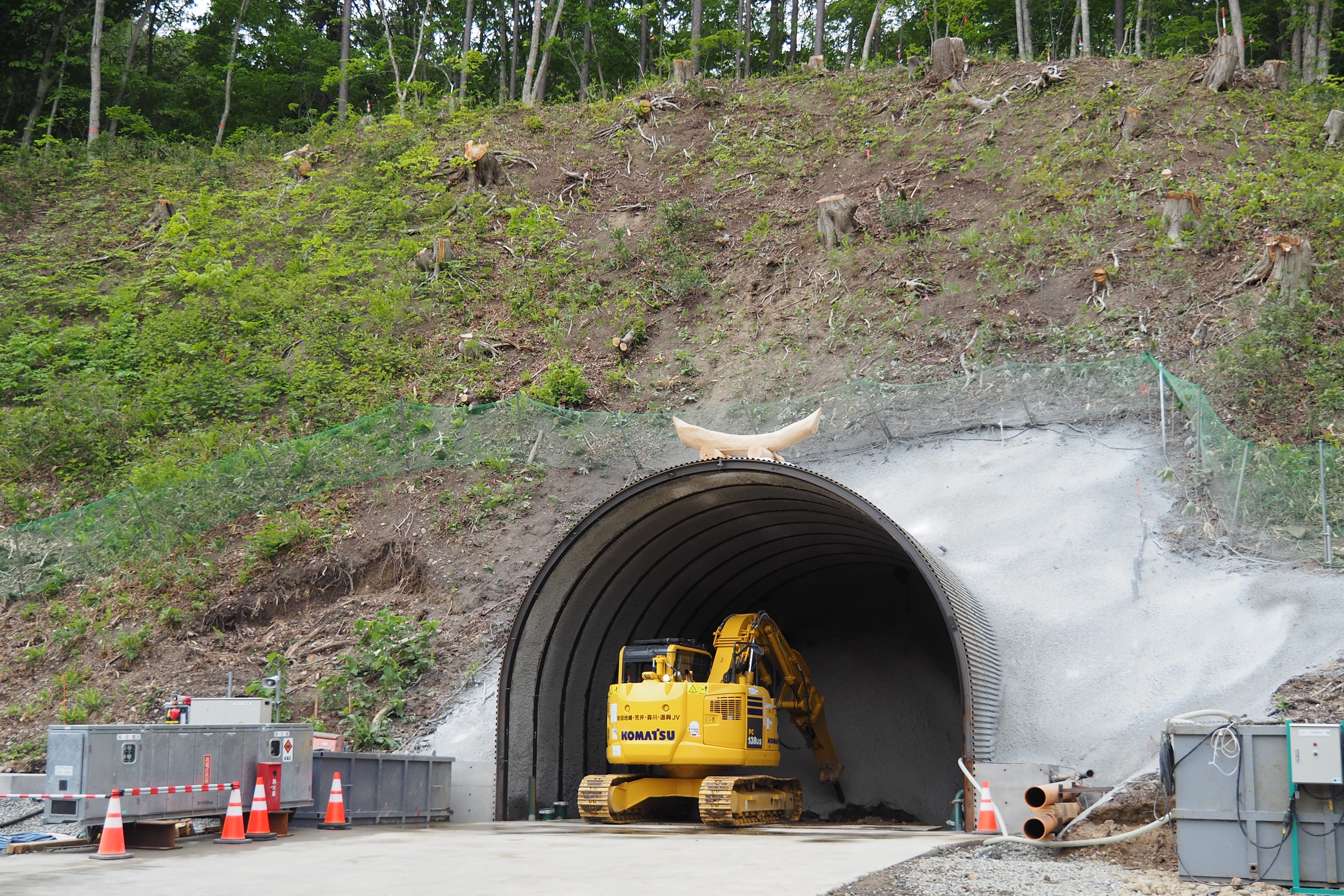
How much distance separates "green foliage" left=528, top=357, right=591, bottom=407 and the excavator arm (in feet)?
24.6

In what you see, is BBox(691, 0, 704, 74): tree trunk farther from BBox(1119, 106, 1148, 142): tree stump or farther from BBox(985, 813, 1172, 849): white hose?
BBox(985, 813, 1172, 849): white hose

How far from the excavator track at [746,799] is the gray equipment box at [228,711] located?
14.2 feet

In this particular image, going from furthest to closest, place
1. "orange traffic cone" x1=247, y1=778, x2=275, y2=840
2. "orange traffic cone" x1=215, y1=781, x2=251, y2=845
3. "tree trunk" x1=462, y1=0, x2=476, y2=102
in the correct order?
1. "tree trunk" x1=462, y1=0, x2=476, y2=102
2. "orange traffic cone" x1=247, y1=778, x2=275, y2=840
3. "orange traffic cone" x1=215, y1=781, x2=251, y2=845

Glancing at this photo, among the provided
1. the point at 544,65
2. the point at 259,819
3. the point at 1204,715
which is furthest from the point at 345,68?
the point at 1204,715

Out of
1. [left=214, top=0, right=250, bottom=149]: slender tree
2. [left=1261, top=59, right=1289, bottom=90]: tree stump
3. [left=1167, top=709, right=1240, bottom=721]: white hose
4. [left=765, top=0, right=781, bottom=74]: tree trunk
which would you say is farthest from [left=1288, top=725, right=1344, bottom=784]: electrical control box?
[left=765, top=0, right=781, bottom=74]: tree trunk

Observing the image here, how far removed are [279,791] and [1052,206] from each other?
2034 cm

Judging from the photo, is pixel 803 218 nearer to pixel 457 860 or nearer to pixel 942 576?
pixel 942 576

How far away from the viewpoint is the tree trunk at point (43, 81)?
3541 cm

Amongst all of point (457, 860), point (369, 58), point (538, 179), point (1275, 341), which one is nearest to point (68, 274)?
point (538, 179)

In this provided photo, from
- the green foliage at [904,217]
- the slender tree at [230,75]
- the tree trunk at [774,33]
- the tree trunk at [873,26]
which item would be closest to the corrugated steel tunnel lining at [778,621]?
the green foliage at [904,217]

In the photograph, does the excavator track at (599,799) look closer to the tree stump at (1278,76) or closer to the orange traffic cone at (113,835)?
the orange traffic cone at (113,835)

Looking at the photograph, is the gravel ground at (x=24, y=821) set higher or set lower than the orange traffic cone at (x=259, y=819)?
lower

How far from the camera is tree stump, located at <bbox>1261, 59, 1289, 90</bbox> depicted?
26703mm

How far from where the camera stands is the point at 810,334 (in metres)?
23.1
